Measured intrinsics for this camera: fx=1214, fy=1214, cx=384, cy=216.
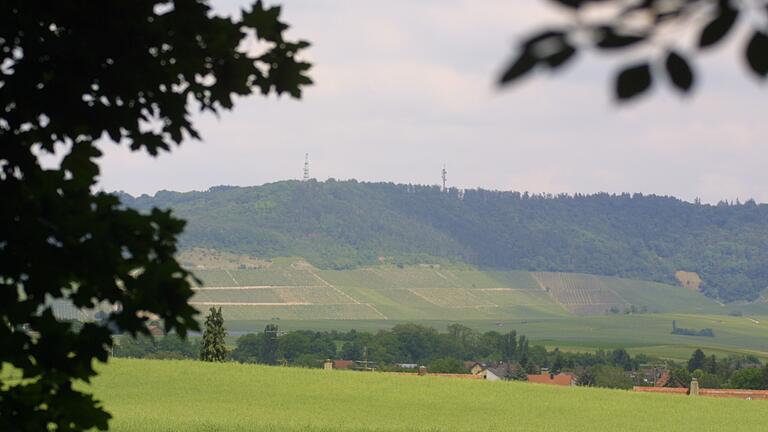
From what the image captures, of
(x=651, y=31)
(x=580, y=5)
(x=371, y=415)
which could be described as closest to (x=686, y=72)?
(x=651, y=31)

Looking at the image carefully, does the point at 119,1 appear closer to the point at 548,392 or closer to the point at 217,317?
the point at 548,392

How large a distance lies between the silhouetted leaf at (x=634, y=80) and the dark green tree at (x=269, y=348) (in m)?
130

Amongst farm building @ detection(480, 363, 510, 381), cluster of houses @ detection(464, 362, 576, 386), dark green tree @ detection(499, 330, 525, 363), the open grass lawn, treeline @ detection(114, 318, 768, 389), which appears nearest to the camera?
the open grass lawn

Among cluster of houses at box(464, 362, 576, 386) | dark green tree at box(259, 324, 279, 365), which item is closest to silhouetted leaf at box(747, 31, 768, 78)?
cluster of houses at box(464, 362, 576, 386)

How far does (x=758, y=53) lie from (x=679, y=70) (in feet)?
0.53

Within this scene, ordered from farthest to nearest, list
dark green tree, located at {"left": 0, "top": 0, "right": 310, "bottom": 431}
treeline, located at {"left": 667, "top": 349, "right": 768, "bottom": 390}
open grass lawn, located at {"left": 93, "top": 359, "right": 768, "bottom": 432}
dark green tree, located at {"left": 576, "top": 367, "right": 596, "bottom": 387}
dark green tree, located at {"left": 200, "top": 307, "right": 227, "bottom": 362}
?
dark green tree, located at {"left": 576, "top": 367, "right": 596, "bottom": 387}, treeline, located at {"left": 667, "top": 349, "right": 768, "bottom": 390}, dark green tree, located at {"left": 200, "top": 307, "right": 227, "bottom": 362}, open grass lawn, located at {"left": 93, "top": 359, "right": 768, "bottom": 432}, dark green tree, located at {"left": 0, "top": 0, "right": 310, "bottom": 431}

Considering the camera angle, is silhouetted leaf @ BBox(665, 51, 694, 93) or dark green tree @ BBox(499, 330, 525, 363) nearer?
silhouetted leaf @ BBox(665, 51, 694, 93)

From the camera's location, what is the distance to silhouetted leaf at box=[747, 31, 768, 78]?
7.23 ft

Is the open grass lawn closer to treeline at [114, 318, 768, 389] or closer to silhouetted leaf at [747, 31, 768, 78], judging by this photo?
silhouetted leaf at [747, 31, 768, 78]

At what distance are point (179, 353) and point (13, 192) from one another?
113 meters

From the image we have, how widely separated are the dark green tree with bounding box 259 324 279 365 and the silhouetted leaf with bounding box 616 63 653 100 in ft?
426

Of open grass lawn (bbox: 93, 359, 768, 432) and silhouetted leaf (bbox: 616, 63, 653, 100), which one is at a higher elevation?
silhouetted leaf (bbox: 616, 63, 653, 100)

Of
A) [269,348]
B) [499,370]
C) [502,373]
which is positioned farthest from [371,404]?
[499,370]

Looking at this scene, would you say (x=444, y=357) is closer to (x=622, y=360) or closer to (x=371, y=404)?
(x=622, y=360)
